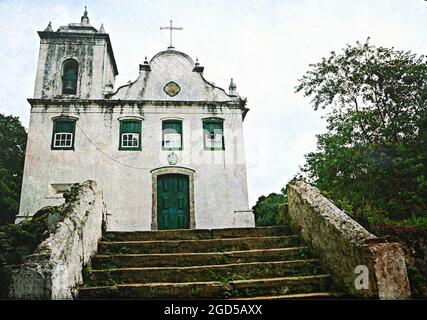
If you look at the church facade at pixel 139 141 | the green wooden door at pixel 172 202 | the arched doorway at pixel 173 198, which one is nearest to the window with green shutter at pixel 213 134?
the church facade at pixel 139 141

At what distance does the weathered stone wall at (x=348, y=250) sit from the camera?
163 inches

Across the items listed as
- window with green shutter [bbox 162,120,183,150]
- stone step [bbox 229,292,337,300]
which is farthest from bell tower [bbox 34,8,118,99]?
stone step [bbox 229,292,337,300]

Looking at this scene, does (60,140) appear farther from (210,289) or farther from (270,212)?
(270,212)

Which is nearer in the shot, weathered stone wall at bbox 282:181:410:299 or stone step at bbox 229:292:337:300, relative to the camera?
weathered stone wall at bbox 282:181:410:299

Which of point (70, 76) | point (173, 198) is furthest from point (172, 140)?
point (70, 76)

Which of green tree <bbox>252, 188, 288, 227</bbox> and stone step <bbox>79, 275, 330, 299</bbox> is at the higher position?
green tree <bbox>252, 188, 288, 227</bbox>

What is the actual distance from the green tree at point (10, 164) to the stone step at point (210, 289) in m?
A: 13.3

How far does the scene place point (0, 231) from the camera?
5484 mm

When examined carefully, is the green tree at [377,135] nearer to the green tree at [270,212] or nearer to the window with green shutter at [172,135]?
the window with green shutter at [172,135]

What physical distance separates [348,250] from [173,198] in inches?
331

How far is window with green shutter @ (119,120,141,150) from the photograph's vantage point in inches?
501

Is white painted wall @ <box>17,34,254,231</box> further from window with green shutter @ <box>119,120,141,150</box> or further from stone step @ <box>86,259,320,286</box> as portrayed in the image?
A: stone step @ <box>86,259,320,286</box>

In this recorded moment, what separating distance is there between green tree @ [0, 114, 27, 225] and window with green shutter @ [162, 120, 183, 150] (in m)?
8.22
